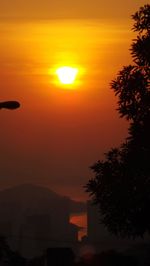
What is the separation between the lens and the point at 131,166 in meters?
34.1

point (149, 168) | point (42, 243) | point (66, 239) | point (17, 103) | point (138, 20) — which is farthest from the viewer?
point (66, 239)

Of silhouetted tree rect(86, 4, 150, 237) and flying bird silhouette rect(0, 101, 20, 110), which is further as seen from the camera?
silhouetted tree rect(86, 4, 150, 237)

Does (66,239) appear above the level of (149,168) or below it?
above

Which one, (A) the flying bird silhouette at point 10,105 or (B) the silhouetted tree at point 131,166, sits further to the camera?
(B) the silhouetted tree at point 131,166

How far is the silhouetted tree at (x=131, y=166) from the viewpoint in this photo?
33594 millimetres

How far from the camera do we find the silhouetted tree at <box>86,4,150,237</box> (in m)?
33.6

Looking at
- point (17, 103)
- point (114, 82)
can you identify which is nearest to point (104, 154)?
point (114, 82)

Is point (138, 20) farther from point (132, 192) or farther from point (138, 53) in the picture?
point (132, 192)

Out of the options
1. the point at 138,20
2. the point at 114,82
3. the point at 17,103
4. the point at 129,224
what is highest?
the point at 138,20

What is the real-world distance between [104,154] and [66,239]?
150516 mm

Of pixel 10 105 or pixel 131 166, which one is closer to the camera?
pixel 10 105

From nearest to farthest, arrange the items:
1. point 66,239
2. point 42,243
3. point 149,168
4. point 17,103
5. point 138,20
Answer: point 17,103, point 149,168, point 138,20, point 42,243, point 66,239

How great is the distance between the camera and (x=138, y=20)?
35781 millimetres

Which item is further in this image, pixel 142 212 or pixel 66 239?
pixel 66 239
